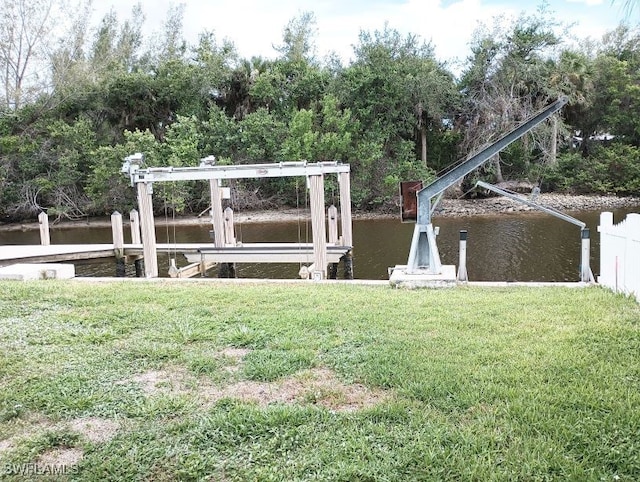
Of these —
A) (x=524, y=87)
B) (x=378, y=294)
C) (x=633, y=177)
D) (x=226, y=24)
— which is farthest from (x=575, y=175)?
(x=378, y=294)

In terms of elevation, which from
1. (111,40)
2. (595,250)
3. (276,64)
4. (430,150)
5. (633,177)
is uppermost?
(111,40)

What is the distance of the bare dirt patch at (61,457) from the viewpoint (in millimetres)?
2502

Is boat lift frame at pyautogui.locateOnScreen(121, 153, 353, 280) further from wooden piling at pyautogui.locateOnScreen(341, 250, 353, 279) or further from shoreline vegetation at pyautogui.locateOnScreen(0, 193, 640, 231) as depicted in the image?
shoreline vegetation at pyautogui.locateOnScreen(0, 193, 640, 231)

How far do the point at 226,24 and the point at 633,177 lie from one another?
26.0m

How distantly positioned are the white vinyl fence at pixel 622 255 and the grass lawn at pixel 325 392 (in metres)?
0.37

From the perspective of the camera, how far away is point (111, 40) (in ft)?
111

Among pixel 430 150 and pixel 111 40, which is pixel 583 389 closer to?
pixel 430 150

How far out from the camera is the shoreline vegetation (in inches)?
984

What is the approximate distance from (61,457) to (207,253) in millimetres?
9742

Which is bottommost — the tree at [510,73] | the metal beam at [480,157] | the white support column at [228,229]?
the white support column at [228,229]

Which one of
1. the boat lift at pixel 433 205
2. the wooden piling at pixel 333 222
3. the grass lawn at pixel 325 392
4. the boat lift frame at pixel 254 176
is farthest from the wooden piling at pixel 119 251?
the boat lift at pixel 433 205

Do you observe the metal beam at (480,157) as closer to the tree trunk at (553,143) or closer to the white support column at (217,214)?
the white support column at (217,214)

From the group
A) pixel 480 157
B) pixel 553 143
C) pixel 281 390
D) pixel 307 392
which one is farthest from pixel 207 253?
pixel 553 143

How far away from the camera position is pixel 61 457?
2.56 m
